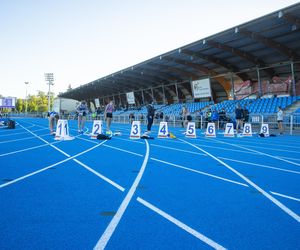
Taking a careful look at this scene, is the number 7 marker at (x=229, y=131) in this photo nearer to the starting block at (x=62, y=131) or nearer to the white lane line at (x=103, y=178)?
the starting block at (x=62, y=131)

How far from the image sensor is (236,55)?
25.7 metres

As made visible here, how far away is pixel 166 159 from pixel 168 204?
383 cm

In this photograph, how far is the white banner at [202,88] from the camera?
32.7 metres

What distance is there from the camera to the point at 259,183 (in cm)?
507

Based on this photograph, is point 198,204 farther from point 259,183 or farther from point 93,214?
point 259,183

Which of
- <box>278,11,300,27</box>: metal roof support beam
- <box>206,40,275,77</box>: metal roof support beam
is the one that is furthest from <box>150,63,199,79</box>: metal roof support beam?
<box>278,11,300,27</box>: metal roof support beam

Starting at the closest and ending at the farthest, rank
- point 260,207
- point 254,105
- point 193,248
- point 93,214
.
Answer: point 193,248, point 93,214, point 260,207, point 254,105

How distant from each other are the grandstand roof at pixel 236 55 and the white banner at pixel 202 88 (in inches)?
45.3

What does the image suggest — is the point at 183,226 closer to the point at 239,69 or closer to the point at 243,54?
the point at 243,54

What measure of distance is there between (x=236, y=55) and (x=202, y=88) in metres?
8.14

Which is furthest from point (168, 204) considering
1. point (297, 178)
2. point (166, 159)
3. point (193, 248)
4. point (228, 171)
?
point (166, 159)

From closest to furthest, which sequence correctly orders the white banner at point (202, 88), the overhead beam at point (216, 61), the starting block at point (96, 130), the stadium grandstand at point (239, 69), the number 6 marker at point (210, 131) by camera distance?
1. the starting block at point (96, 130)
2. the number 6 marker at point (210, 131)
3. the stadium grandstand at point (239, 69)
4. the overhead beam at point (216, 61)
5. the white banner at point (202, 88)

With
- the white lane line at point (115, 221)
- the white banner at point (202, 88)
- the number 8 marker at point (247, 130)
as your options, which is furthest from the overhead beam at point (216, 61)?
the white lane line at point (115, 221)

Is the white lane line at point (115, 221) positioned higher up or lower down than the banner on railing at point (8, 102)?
lower down
